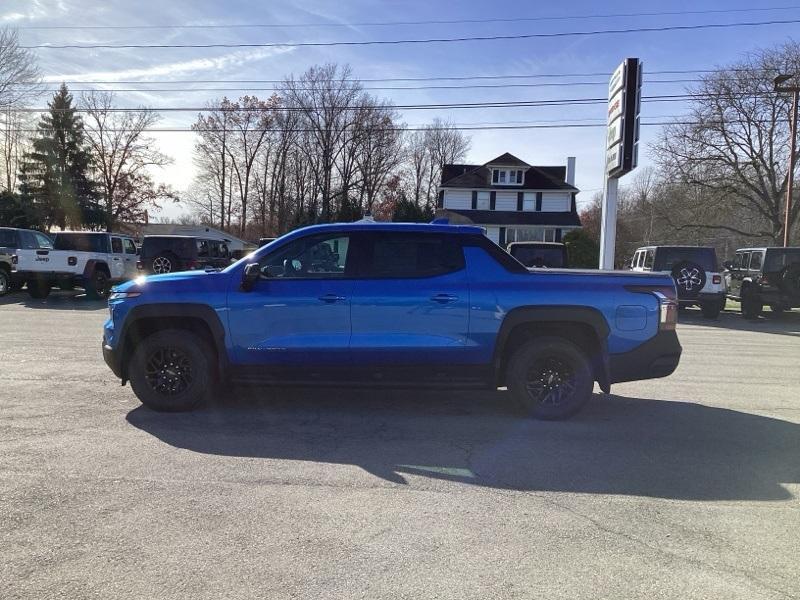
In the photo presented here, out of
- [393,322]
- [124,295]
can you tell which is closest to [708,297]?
[393,322]

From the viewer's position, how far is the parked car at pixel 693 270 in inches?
630

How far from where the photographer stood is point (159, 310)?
571 cm

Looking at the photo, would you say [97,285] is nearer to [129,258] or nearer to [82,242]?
[82,242]

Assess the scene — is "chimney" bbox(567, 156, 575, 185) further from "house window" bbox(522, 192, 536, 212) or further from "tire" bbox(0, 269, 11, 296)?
"tire" bbox(0, 269, 11, 296)

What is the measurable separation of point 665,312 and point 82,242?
1740cm

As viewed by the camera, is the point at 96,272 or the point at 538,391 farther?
the point at 96,272

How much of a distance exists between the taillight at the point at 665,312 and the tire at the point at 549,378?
2.77 feet

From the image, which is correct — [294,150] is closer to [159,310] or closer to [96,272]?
[96,272]

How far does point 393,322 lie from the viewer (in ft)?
18.4

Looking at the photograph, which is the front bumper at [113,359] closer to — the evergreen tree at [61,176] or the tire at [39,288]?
the tire at [39,288]

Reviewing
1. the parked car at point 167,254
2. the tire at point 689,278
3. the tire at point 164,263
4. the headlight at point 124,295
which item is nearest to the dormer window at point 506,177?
the tire at point 689,278

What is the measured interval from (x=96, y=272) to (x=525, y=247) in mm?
13177

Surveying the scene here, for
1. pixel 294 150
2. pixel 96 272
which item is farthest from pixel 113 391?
pixel 294 150

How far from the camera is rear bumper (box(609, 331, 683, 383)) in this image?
573 centimetres
